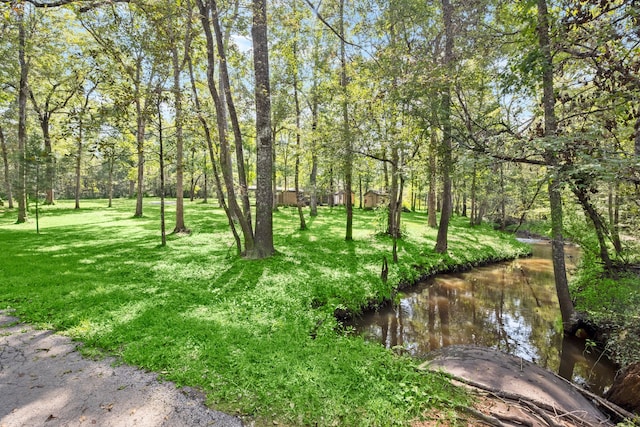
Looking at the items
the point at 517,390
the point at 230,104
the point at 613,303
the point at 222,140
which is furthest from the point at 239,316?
the point at 613,303

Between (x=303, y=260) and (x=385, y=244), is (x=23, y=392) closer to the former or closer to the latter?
(x=303, y=260)

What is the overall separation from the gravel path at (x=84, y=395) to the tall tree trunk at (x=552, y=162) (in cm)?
531

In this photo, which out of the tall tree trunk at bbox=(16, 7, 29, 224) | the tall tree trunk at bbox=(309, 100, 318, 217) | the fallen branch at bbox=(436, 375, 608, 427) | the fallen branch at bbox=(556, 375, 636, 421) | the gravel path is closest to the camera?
the gravel path

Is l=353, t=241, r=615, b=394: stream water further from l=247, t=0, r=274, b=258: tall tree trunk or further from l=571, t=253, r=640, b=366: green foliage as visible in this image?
l=247, t=0, r=274, b=258: tall tree trunk

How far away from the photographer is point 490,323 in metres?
7.14

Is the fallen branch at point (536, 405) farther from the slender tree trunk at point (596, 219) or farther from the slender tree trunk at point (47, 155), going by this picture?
the slender tree trunk at point (47, 155)

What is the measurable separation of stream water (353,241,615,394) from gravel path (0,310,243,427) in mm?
3396

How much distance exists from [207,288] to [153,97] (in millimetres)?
5494

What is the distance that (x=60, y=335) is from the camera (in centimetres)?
434

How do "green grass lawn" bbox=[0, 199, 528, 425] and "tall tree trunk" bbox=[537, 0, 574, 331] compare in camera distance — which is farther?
"tall tree trunk" bbox=[537, 0, 574, 331]

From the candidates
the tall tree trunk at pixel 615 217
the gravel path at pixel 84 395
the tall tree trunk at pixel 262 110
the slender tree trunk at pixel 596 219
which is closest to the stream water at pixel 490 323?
the slender tree trunk at pixel 596 219

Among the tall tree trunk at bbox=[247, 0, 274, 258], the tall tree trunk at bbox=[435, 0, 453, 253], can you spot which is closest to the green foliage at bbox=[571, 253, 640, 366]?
the tall tree trunk at bbox=[435, 0, 453, 253]

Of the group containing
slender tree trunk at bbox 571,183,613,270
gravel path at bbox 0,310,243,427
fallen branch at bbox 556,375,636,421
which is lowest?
fallen branch at bbox 556,375,636,421

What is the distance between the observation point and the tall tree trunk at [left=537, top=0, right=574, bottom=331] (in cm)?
445
